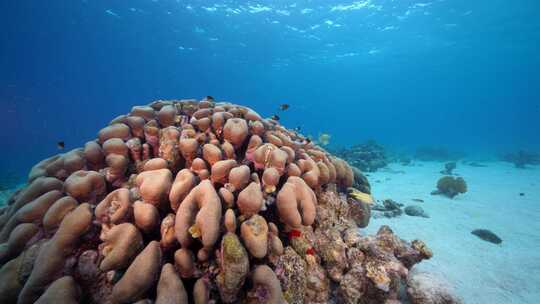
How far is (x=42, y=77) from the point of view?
188 ft

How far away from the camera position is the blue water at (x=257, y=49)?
3014 centimetres

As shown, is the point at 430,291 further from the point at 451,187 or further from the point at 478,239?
the point at 451,187

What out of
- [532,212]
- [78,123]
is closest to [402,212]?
[532,212]

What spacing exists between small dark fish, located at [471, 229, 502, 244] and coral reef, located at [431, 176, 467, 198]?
4.73m

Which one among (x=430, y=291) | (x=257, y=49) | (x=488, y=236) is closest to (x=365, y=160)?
(x=488, y=236)

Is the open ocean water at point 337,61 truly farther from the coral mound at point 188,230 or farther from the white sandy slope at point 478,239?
the coral mound at point 188,230

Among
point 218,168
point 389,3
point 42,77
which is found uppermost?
point 389,3

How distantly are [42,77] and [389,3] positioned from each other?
274 feet

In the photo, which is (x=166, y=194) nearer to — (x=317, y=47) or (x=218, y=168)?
(x=218, y=168)

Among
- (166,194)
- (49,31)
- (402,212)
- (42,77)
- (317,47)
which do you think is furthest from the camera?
(42,77)

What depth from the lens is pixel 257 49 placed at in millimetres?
44906

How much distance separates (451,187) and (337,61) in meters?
50.0

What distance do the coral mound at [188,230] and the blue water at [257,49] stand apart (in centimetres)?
3203

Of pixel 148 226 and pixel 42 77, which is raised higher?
pixel 42 77
